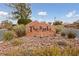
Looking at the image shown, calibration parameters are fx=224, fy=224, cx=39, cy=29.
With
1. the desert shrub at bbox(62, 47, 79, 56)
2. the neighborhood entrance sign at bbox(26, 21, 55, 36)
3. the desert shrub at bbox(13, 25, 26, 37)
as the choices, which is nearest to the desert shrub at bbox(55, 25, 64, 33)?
the neighborhood entrance sign at bbox(26, 21, 55, 36)

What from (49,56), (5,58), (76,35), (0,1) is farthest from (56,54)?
(0,1)

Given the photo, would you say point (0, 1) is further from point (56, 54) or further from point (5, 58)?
point (56, 54)

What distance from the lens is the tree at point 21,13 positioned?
1970 mm

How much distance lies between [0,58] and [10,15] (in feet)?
1.27

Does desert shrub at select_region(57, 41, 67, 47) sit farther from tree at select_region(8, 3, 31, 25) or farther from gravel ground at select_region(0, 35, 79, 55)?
tree at select_region(8, 3, 31, 25)

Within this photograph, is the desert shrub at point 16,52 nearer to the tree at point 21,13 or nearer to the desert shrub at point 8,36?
the desert shrub at point 8,36

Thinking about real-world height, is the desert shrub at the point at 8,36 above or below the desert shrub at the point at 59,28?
below

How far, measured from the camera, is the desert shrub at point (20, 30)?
1.96 metres

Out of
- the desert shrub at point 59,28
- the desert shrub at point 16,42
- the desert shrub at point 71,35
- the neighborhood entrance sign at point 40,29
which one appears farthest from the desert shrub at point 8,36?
the desert shrub at point 71,35

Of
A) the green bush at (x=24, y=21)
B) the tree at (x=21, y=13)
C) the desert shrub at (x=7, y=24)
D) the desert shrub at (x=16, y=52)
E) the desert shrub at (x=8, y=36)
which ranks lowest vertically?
the desert shrub at (x=16, y=52)

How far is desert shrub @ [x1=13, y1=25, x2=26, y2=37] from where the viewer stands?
1.96 meters

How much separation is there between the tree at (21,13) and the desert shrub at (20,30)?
0.13 feet

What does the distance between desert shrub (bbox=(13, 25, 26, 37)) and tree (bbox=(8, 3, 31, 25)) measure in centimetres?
4

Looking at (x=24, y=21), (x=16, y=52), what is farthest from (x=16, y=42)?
(x=24, y=21)
